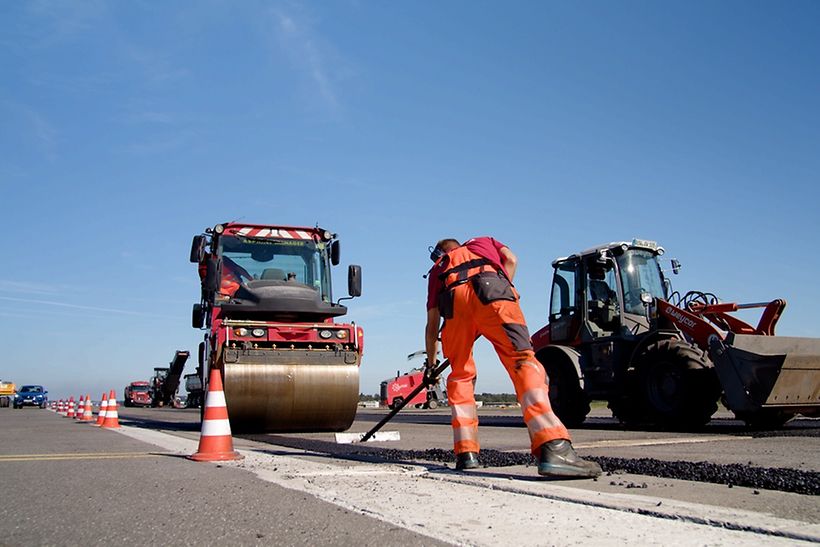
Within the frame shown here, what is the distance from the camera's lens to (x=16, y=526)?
9.69ft

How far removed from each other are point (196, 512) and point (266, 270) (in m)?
7.88

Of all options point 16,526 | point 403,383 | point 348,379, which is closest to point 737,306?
point 348,379

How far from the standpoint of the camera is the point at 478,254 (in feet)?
15.4

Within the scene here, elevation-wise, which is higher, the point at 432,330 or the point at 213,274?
the point at 213,274

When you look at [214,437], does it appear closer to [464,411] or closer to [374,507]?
[464,411]

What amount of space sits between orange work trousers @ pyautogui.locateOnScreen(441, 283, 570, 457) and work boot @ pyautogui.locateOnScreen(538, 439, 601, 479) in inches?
1.8

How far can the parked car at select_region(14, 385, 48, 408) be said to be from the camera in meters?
45.0

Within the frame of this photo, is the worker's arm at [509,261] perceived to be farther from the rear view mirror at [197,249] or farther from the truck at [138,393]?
the truck at [138,393]

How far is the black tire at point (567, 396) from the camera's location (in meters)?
11.2

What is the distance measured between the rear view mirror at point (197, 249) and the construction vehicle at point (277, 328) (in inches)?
0.6

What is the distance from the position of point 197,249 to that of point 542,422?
7478mm

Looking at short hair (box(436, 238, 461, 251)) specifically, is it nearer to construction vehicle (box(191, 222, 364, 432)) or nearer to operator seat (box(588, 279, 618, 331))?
construction vehicle (box(191, 222, 364, 432))

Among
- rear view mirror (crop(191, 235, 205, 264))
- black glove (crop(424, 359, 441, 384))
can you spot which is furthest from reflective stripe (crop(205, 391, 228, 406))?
rear view mirror (crop(191, 235, 205, 264))

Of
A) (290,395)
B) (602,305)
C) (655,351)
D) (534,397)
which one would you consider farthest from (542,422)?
(602,305)
